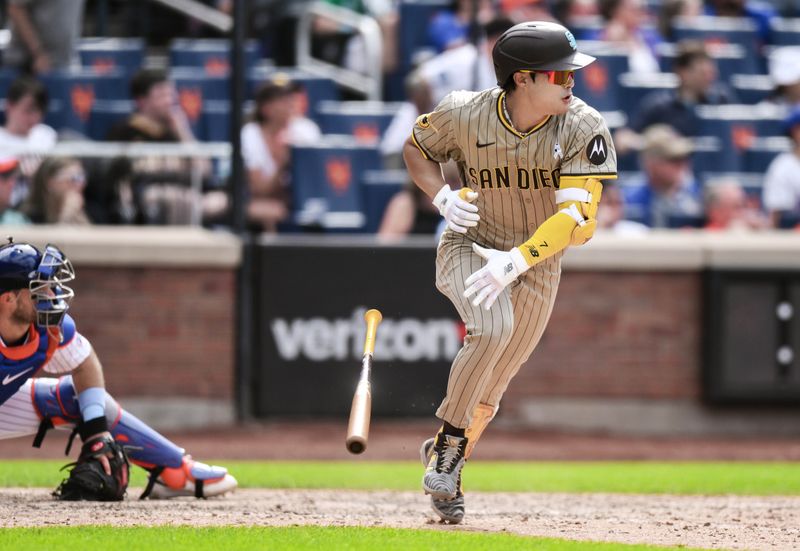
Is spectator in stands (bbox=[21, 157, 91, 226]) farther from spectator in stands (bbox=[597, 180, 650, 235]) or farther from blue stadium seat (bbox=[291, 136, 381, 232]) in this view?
spectator in stands (bbox=[597, 180, 650, 235])

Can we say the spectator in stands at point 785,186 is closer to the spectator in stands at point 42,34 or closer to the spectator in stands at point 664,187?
the spectator in stands at point 664,187

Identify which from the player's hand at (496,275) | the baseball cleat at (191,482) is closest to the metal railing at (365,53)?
the baseball cleat at (191,482)

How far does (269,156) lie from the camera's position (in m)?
11.4

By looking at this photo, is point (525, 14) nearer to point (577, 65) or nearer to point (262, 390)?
point (262, 390)

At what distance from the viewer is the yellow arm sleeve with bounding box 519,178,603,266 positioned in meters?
5.87

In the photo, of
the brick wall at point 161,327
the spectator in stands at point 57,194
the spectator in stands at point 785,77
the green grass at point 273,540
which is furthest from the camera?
the spectator in stands at point 785,77

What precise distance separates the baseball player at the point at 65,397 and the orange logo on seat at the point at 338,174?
Result: 4630 mm

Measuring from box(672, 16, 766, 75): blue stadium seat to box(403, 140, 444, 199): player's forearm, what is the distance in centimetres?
883

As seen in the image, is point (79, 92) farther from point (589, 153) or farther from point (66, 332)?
point (589, 153)

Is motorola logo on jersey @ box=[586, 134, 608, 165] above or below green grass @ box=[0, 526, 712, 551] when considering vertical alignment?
above

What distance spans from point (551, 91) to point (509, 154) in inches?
12.6

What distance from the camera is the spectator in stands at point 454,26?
42.6 ft

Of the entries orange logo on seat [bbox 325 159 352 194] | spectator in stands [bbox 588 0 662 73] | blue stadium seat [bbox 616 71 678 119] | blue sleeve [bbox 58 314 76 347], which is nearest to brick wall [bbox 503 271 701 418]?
orange logo on seat [bbox 325 159 352 194]

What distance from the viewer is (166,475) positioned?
22.9 ft
